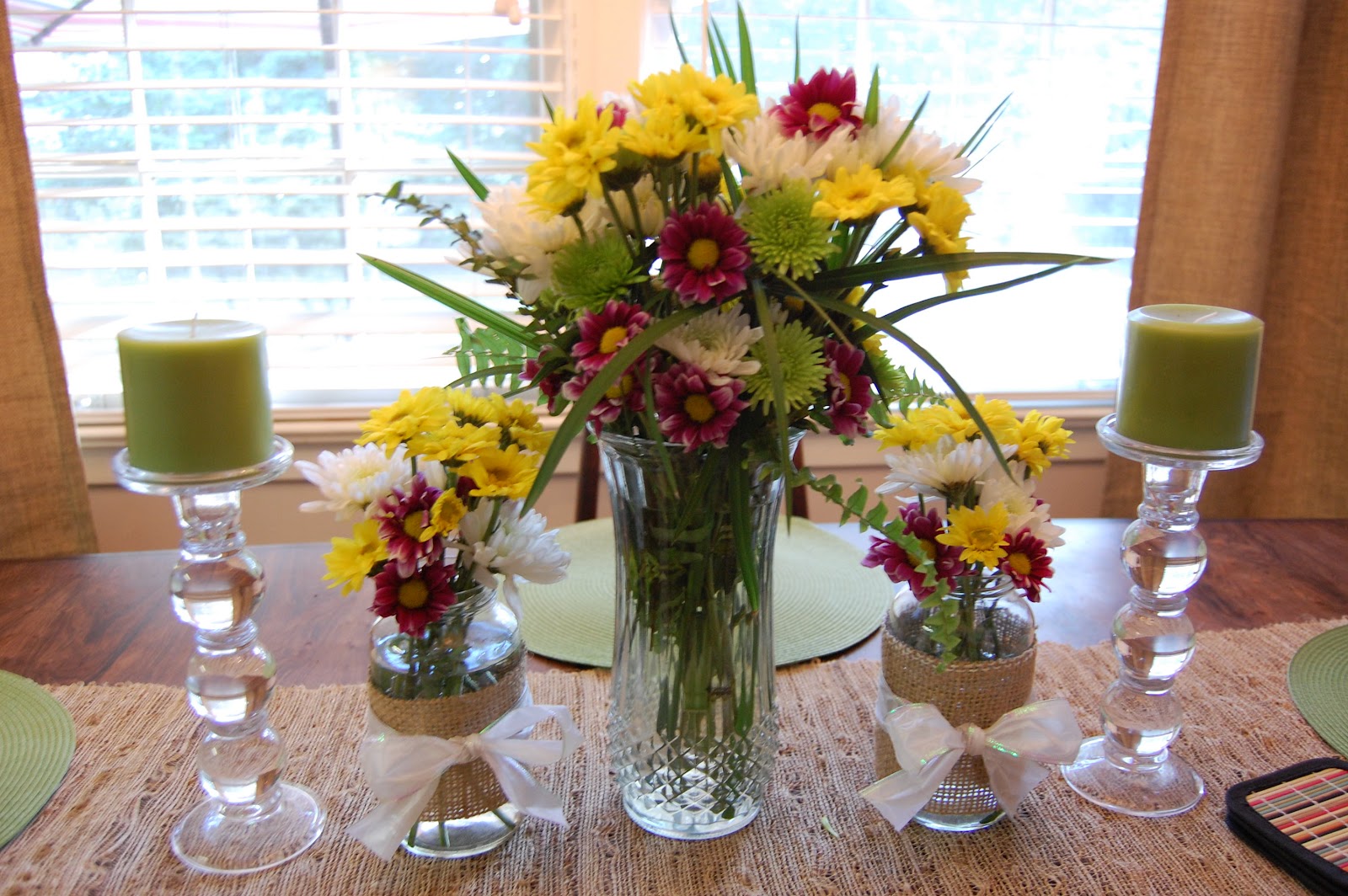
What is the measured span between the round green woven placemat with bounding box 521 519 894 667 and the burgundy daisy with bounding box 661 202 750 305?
0.46 m

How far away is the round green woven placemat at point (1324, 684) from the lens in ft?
3.21

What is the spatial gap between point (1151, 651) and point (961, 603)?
7.2 inches

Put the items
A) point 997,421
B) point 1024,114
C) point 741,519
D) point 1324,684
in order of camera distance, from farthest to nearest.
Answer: point 1024,114 → point 1324,684 → point 997,421 → point 741,519

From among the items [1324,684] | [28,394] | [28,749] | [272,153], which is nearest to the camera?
[28,749]

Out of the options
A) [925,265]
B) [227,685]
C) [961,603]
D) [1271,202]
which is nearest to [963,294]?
[925,265]

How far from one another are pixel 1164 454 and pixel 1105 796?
27 cm

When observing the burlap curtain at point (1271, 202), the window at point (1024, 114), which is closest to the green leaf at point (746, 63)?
the window at point (1024, 114)

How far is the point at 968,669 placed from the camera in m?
0.80

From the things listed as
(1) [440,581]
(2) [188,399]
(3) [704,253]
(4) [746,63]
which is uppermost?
(4) [746,63]

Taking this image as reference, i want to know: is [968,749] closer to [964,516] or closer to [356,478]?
[964,516]

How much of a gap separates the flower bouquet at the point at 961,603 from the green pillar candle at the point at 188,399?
44cm

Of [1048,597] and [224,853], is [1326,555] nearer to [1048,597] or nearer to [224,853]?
[1048,597]

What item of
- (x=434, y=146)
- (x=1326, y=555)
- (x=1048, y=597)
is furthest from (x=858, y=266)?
(x=434, y=146)

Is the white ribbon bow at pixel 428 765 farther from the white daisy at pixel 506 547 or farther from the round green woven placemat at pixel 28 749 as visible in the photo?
the round green woven placemat at pixel 28 749
